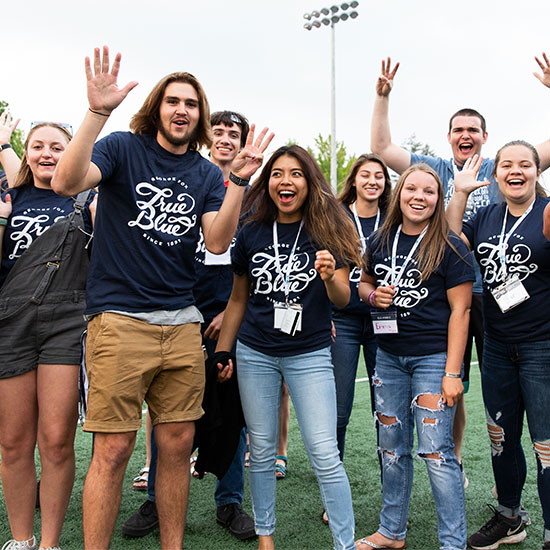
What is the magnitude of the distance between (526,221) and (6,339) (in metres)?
2.82

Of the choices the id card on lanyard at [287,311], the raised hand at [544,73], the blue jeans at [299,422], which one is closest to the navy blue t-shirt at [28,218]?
the id card on lanyard at [287,311]

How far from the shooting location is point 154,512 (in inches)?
135

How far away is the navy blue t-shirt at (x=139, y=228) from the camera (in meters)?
2.62

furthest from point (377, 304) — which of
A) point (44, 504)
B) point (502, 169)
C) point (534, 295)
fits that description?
point (44, 504)

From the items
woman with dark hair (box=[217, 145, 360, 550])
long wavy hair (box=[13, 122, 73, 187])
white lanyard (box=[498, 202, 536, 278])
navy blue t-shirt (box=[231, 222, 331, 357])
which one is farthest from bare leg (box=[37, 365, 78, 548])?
white lanyard (box=[498, 202, 536, 278])

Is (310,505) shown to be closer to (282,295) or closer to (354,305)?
(354,305)

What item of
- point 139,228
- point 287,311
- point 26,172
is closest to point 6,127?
point 26,172

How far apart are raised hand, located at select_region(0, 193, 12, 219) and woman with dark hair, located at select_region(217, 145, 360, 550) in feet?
Answer: 4.02

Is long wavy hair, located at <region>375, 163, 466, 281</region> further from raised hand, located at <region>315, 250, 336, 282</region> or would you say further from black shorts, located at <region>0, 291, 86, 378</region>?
black shorts, located at <region>0, 291, 86, 378</region>

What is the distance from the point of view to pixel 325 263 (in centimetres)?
266

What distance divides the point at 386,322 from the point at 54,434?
1814 millimetres

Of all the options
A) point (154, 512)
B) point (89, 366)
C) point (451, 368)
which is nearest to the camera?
point (89, 366)

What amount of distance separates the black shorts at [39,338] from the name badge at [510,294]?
2204 millimetres

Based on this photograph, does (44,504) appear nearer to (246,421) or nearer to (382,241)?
(246,421)
